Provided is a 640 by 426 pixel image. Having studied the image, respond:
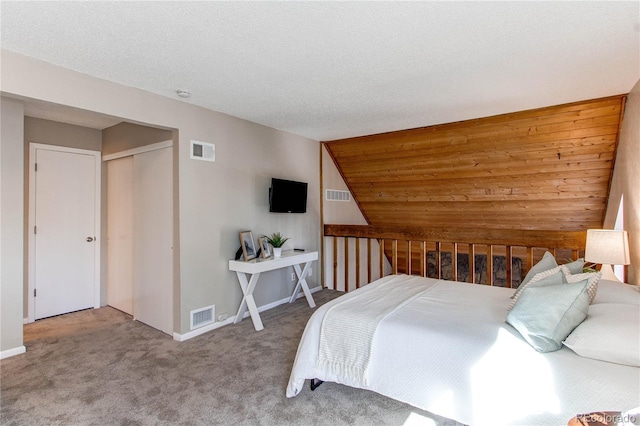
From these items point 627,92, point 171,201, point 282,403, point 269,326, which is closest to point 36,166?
point 171,201

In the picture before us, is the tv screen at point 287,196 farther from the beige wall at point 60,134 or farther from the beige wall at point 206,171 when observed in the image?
the beige wall at point 60,134

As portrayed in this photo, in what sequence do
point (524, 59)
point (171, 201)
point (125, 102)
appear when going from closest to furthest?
point (524, 59), point (125, 102), point (171, 201)

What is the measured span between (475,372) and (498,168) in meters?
3.23

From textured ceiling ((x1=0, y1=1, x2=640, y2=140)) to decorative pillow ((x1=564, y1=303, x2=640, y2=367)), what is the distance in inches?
61.3

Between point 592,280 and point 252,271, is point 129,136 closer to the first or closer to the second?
point 252,271

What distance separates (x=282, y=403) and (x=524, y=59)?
9.37ft

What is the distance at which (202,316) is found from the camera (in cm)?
335

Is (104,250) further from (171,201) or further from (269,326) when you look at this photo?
(269,326)

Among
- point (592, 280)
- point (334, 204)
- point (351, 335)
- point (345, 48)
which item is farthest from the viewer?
point (334, 204)

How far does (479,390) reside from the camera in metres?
1.55

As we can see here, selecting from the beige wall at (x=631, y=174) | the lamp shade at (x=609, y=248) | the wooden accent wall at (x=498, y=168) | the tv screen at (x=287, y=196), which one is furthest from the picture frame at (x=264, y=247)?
the beige wall at (x=631, y=174)

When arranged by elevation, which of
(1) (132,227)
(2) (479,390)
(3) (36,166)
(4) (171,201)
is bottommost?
(2) (479,390)

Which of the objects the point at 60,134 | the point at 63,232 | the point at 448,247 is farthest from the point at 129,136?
the point at 448,247

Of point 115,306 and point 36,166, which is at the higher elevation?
point 36,166
